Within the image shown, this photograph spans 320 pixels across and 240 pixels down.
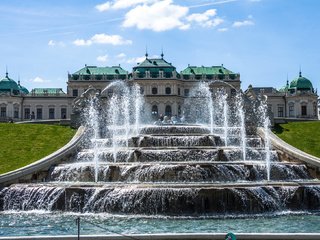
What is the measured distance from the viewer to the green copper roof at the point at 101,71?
99062mm

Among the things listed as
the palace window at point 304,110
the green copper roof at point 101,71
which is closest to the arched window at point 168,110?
the green copper roof at point 101,71

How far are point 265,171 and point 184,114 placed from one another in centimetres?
6475

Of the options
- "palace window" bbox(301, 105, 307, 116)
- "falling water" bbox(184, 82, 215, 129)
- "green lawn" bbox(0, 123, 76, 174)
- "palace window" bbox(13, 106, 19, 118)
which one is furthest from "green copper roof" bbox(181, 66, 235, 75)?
"green lawn" bbox(0, 123, 76, 174)

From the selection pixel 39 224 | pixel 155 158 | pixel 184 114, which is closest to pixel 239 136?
pixel 155 158

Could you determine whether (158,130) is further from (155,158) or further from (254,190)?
(254,190)

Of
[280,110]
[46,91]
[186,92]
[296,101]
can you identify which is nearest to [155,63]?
[186,92]

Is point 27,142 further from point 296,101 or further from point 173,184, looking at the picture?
point 296,101

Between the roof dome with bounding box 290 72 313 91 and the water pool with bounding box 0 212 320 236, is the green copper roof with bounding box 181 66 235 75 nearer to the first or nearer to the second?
the roof dome with bounding box 290 72 313 91

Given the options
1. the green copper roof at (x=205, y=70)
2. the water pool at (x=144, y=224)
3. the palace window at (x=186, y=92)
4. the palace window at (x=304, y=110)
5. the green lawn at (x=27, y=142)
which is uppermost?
the green copper roof at (x=205, y=70)

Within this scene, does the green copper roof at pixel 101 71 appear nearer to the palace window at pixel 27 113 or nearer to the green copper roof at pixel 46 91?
the green copper roof at pixel 46 91

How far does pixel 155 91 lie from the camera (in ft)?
314

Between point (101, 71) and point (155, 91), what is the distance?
11.7 m

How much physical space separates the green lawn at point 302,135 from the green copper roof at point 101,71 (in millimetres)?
53550

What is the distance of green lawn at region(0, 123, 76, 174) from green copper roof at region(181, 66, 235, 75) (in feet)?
175
